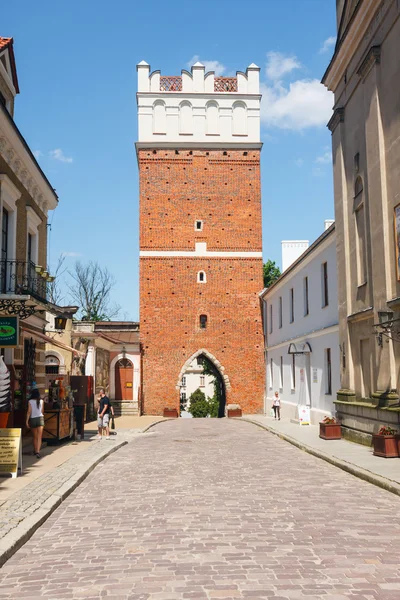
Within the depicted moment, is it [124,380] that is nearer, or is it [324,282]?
[324,282]

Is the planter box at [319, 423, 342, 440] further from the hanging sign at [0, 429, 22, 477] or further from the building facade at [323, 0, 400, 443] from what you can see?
the hanging sign at [0, 429, 22, 477]

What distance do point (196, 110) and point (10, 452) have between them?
29031 millimetres

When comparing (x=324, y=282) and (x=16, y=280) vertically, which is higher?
(x=324, y=282)

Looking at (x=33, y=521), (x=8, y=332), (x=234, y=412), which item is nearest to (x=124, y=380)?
(x=234, y=412)

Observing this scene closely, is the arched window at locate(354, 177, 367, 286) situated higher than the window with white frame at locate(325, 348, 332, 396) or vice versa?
the arched window at locate(354, 177, 367, 286)

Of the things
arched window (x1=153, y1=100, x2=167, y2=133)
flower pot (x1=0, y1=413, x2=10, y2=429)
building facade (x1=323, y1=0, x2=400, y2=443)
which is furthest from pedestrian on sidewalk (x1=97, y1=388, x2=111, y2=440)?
arched window (x1=153, y1=100, x2=167, y2=133)

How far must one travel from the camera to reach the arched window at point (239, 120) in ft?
119

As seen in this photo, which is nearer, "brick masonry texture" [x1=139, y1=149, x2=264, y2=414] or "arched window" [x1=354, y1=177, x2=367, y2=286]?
"arched window" [x1=354, y1=177, x2=367, y2=286]

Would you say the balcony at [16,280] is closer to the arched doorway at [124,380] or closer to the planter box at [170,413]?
the planter box at [170,413]

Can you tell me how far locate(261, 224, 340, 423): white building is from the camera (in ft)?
68.5

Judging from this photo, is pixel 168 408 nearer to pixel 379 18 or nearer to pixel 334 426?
pixel 334 426

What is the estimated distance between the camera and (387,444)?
13.0 m

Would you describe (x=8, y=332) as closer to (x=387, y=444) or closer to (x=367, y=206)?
(x=387, y=444)

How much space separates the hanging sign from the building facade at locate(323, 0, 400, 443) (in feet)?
25.6
